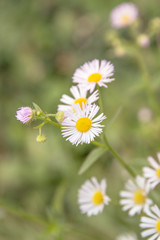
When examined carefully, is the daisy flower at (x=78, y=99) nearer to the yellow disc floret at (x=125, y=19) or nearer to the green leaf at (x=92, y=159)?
the green leaf at (x=92, y=159)

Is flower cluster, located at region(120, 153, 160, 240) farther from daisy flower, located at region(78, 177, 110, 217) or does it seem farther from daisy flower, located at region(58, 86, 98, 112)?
daisy flower, located at region(58, 86, 98, 112)

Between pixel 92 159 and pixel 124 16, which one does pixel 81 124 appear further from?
pixel 124 16

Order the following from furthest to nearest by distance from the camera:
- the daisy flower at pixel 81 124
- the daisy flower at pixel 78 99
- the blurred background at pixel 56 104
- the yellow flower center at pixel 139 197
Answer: the blurred background at pixel 56 104
the yellow flower center at pixel 139 197
the daisy flower at pixel 78 99
the daisy flower at pixel 81 124

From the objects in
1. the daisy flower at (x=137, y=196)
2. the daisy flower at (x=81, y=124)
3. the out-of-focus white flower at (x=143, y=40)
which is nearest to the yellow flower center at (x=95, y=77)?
the daisy flower at (x=81, y=124)

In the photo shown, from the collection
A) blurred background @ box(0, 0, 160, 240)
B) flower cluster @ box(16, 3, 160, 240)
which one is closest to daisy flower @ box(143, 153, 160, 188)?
flower cluster @ box(16, 3, 160, 240)

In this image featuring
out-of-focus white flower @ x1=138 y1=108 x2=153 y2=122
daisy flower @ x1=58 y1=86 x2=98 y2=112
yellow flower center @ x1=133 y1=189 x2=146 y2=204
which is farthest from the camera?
out-of-focus white flower @ x1=138 y1=108 x2=153 y2=122

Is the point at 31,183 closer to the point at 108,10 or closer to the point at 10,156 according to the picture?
the point at 10,156

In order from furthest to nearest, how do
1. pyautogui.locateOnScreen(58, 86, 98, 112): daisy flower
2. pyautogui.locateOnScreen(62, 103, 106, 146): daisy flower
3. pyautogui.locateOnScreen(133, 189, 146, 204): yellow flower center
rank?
pyautogui.locateOnScreen(133, 189, 146, 204): yellow flower center
pyautogui.locateOnScreen(58, 86, 98, 112): daisy flower
pyautogui.locateOnScreen(62, 103, 106, 146): daisy flower
